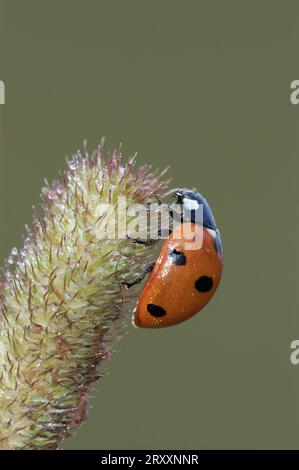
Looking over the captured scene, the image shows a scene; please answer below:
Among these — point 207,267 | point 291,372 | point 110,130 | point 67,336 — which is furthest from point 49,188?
point 110,130

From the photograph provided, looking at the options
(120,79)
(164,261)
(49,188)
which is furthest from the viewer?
(120,79)

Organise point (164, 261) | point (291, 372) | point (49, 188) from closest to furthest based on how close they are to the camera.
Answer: point (49, 188)
point (164, 261)
point (291, 372)

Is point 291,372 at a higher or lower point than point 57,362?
higher

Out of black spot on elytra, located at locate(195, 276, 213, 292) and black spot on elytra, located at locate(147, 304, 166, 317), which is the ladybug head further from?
black spot on elytra, located at locate(147, 304, 166, 317)

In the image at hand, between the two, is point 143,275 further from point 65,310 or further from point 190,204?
point 190,204

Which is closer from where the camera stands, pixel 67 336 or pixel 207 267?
pixel 67 336

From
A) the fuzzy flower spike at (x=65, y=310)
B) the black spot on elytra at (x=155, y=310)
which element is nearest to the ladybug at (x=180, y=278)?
the black spot on elytra at (x=155, y=310)

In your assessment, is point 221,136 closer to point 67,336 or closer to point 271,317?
point 271,317
